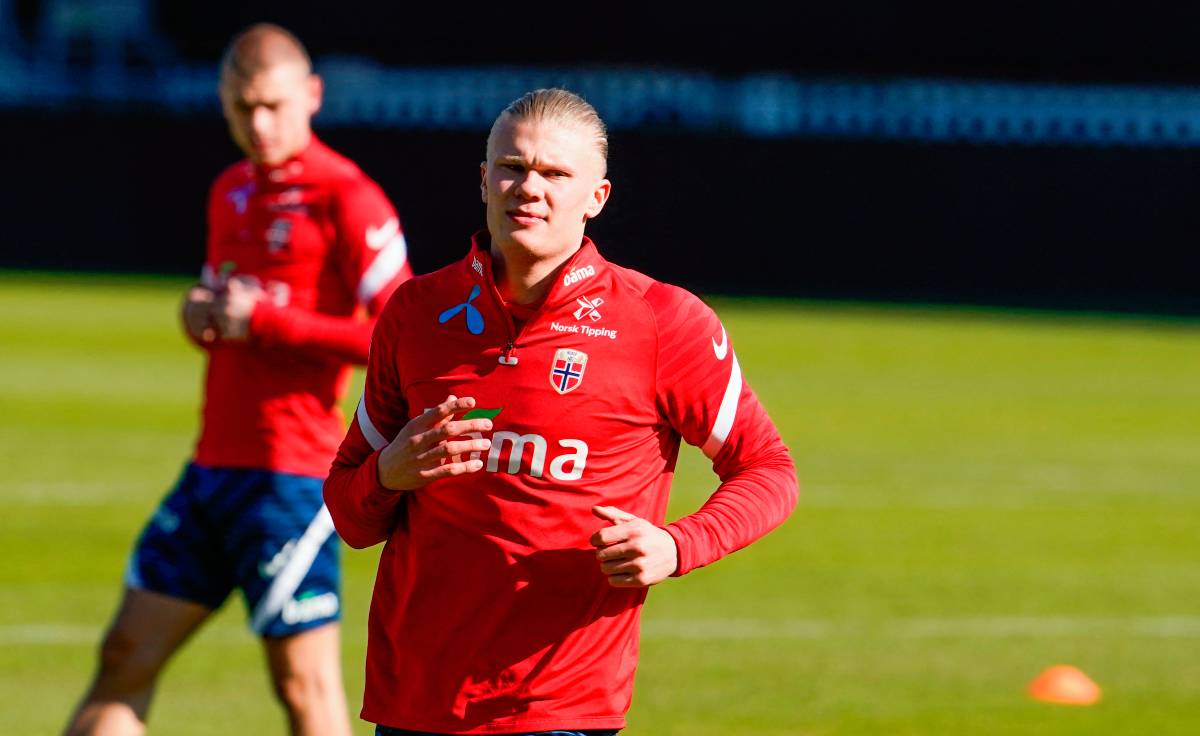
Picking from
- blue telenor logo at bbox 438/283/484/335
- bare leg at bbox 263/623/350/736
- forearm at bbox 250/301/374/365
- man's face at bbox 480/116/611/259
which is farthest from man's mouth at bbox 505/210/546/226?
bare leg at bbox 263/623/350/736

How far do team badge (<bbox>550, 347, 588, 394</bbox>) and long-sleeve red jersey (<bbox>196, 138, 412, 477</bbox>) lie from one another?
1.97 meters

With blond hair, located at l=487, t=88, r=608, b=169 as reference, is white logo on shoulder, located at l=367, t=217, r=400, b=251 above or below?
below

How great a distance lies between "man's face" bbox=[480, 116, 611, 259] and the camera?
13.9 ft

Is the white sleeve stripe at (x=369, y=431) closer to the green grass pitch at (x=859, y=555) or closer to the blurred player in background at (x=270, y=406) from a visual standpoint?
the blurred player in background at (x=270, y=406)

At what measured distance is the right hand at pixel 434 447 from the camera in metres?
4.09

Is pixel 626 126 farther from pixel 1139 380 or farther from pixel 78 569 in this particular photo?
pixel 78 569

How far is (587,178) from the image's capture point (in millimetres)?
4328

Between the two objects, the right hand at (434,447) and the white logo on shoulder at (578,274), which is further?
the white logo on shoulder at (578,274)

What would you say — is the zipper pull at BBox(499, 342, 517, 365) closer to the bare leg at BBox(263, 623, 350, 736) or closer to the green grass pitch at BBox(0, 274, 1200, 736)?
the bare leg at BBox(263, 623, 350, 736)

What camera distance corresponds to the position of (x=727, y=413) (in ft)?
14.6

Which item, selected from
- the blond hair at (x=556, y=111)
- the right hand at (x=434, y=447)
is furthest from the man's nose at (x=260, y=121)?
the right hand at (x=434, y=447)

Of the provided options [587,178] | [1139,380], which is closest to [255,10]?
[1139,380]

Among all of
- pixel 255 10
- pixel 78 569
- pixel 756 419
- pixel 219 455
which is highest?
pixel 255 10

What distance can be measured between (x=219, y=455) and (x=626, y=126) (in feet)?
75.6
